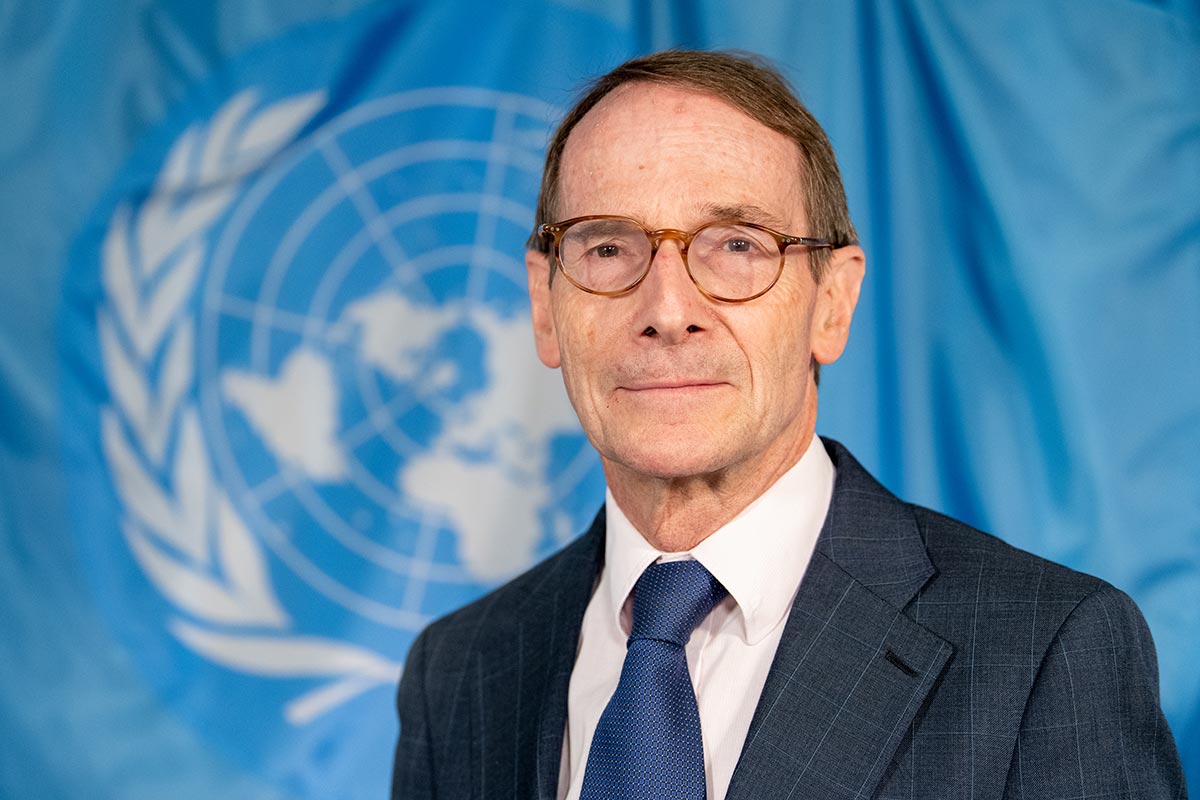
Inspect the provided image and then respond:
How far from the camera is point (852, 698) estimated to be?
177 centimetres

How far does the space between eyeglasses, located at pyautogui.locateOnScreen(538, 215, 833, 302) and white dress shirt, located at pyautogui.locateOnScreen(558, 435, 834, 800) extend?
33 cm

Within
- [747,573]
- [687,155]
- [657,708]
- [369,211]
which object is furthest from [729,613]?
[369,211]

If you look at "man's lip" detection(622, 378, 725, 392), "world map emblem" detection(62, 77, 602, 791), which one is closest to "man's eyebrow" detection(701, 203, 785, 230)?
"man's lip" detection(622, 378, 725, 392)

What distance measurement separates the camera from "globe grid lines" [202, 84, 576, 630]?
3.35 metres

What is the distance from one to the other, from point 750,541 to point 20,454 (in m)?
2.25

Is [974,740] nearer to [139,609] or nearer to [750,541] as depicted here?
[750,541]

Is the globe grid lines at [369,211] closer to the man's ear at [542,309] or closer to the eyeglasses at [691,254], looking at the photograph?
the man's ear at [542,309]

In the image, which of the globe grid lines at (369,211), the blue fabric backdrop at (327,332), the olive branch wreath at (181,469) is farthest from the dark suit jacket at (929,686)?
the globe grid lines at (369,211)

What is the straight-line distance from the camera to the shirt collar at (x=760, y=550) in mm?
1906

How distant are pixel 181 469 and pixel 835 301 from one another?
6.57 feet

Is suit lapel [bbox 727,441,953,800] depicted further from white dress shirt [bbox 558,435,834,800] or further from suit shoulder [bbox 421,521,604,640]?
suit shoulder [bbox 421,521,604,640]

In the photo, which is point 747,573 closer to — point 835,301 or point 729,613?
point 729,613

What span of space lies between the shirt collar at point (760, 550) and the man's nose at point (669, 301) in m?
0.31

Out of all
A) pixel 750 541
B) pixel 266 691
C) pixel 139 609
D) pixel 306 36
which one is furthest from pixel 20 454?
pixel 750 541
